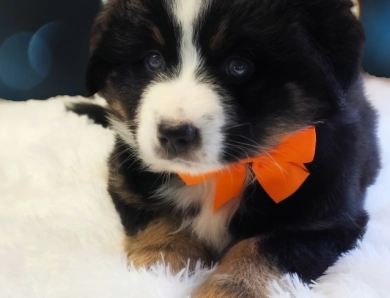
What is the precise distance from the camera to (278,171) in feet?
5.83

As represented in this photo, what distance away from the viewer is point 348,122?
1.94 m

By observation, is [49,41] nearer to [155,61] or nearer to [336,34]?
[155,61]

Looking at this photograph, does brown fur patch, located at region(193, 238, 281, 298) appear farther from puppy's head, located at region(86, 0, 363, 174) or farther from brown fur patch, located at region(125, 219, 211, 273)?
puppy's head, located at region(86, 0, 363, 174)

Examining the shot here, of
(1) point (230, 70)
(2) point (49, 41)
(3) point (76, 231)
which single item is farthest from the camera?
(2) point (49, 41)

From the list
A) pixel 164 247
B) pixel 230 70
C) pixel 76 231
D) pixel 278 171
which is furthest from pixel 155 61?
pixel 76 231

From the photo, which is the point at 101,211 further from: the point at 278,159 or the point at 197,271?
the point at 278,159

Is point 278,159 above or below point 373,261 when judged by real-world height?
above

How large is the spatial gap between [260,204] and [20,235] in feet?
3.10

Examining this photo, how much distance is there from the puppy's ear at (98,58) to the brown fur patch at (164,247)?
56 cm

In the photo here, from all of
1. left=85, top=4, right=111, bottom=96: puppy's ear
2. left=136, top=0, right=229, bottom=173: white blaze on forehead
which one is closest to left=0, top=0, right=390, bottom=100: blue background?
left=85, top=4, right=111, bottom=96: puppy's ear

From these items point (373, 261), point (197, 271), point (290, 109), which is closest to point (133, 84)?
point (290, 109)

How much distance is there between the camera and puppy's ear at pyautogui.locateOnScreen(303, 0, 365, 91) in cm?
162

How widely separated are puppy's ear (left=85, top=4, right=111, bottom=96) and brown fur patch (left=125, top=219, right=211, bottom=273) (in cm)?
56

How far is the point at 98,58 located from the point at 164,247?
72cm
